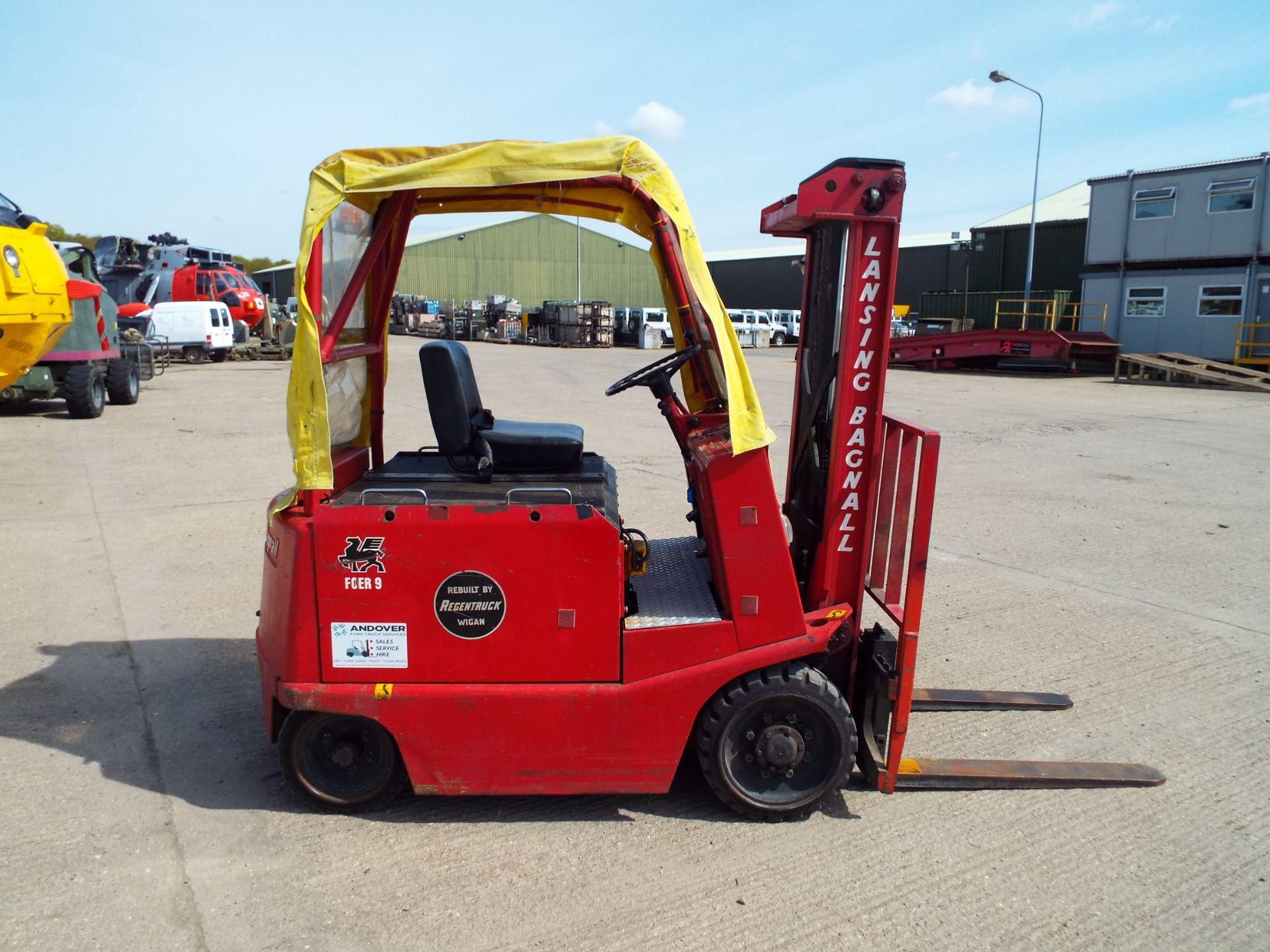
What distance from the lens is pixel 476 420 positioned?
14.3ft

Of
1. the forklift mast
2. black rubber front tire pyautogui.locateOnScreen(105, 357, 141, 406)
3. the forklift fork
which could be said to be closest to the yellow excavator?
the forklift mast

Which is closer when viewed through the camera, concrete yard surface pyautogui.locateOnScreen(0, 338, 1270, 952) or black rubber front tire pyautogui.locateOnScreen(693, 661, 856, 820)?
concrete yard surface pyautogui.locateOnScreen(0, 338, 1270, 952)

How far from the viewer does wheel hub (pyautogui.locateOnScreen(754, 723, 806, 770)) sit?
3.60 metres

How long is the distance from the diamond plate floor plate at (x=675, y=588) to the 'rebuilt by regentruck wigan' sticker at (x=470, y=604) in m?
0.50

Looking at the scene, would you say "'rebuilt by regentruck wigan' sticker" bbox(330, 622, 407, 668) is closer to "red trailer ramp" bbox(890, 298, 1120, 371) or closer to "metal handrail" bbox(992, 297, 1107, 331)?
"red trailer ramp" bbox(890, 298, 1120, 371)

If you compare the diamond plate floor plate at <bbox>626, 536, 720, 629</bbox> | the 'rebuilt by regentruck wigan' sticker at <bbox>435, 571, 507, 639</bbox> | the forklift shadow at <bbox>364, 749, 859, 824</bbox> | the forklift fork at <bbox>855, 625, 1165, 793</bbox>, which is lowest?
the forklift shadow at <bbox>364, 749, 859, 824</bbox>

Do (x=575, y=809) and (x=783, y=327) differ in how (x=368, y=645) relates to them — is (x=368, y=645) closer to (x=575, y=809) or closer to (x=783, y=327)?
(x=575, y=809)

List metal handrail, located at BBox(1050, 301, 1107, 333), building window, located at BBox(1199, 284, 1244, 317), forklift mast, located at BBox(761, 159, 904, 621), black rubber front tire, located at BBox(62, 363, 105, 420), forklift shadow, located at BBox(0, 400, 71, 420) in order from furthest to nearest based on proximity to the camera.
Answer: metal handrail, located at BBox(1050, 301, 1107, 333) → building window, located at BBox(1199, 284, 1244, 317) → forklift shadow, located at BBox(0, 400, 71, 420) → black rubber front tire, located at BBox(62, 363, 105, 420) → forklift mast, located at BBox(761, 159, 904, 621)

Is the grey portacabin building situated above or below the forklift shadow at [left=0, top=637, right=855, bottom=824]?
above

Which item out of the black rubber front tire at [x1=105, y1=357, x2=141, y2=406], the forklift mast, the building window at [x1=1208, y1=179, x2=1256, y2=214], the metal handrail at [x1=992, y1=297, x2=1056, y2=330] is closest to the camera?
the forklift mast

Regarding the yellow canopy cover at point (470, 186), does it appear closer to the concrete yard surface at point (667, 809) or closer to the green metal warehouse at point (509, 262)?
the concrete yard surface at point (667, 809)

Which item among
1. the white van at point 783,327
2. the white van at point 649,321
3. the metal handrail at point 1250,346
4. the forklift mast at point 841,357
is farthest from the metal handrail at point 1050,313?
the forklift mast at point 841,357

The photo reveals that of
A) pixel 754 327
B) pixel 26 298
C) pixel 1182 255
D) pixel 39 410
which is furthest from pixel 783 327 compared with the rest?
pixel 26 298

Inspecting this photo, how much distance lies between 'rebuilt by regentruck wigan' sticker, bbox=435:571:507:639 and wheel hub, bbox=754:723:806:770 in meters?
1.10
